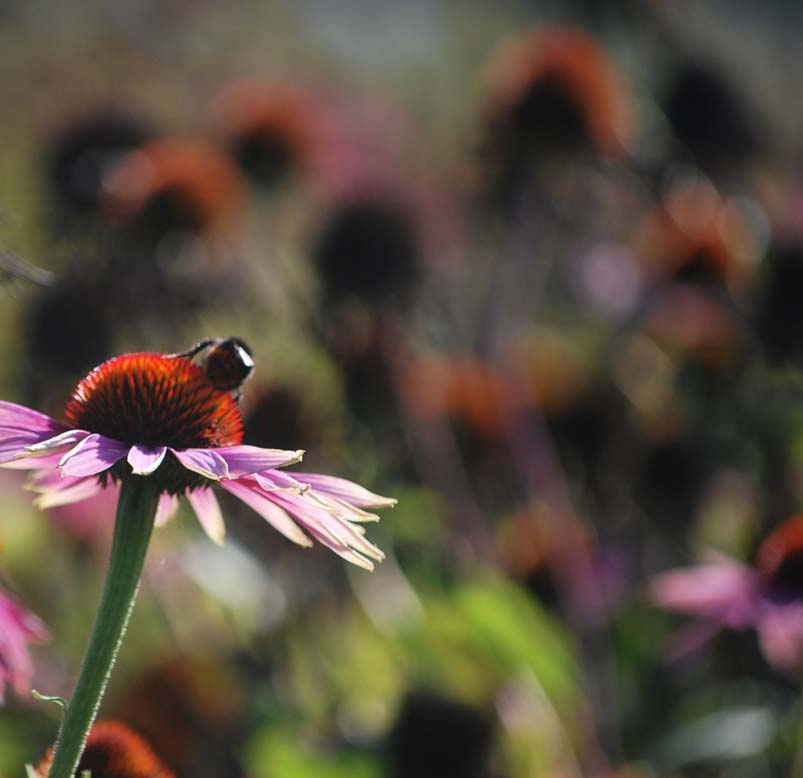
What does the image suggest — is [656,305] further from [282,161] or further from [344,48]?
[344,48]

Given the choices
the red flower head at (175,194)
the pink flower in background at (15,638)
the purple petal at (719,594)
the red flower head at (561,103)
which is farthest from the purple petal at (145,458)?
the red flower head at (561,103)

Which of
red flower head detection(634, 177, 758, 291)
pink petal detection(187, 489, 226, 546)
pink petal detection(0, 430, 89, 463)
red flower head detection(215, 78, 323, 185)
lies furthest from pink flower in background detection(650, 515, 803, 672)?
red flower head detection(215, 78, 323, 185)

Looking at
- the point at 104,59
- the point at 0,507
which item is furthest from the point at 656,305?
the point at 104,59

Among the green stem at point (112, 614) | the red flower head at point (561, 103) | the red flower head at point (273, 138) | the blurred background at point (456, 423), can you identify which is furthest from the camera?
the red flower head at point (273, 138)

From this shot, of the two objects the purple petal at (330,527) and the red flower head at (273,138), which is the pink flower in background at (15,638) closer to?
the purple petal at (330,527)

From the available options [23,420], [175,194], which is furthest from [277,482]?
[175,194]

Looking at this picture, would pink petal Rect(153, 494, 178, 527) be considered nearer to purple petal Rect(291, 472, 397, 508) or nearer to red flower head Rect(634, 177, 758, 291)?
purple petal Rect(291, 472, 397, 508)
